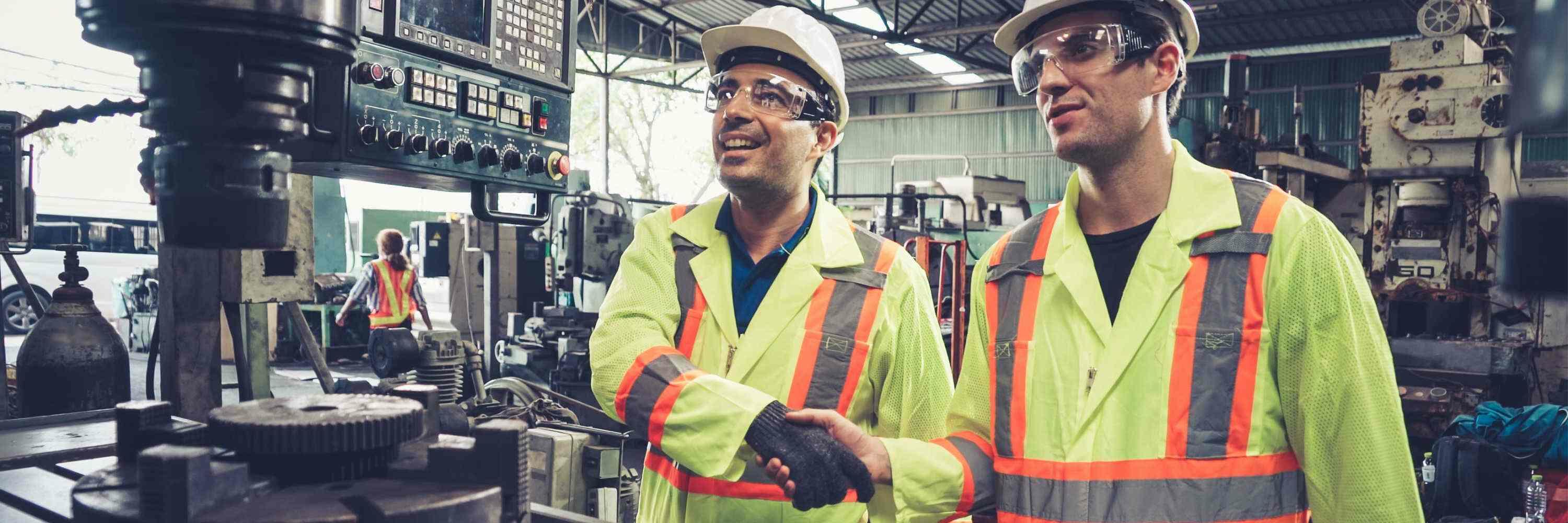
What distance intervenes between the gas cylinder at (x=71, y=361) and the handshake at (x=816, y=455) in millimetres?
1477

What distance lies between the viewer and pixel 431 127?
1.82 m

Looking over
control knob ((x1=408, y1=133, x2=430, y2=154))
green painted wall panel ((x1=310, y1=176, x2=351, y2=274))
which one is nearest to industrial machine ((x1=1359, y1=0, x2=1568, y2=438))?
control knob ((x1=408, y1=133, x2=430, y2=154))

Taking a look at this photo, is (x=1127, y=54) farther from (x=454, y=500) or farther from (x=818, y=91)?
(x=454, y=500)

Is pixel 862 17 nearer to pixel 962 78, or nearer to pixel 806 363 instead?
pixel 962 78

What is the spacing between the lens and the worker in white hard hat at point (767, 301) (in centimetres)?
173

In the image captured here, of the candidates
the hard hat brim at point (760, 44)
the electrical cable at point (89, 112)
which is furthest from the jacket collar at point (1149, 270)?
the electrical cable at point (89, 112)

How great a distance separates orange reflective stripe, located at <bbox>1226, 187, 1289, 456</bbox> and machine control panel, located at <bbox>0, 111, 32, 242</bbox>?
315 cm

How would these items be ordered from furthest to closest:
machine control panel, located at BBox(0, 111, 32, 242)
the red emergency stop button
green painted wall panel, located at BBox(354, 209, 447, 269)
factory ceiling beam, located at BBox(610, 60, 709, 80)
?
1. factory ceiling beam, located at BBox(610, 60, 709, 80)
2. green painted wall panel, located at BBox(354, 209, 447, 269)
3. machine control panel, located at BBox(0, 111, 32, 242)
4. the red emergency stop button

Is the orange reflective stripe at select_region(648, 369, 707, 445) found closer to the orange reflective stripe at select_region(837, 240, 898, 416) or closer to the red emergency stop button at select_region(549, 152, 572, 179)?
the orange reflective stripe at select_region(837, 240, 898, 416)

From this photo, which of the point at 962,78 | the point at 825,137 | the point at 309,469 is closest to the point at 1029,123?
the point at 962,78

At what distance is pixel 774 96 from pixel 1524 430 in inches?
143

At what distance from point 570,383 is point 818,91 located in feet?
14.0

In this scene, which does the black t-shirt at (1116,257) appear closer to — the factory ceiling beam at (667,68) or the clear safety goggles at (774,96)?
the clear safety goggles at (774,96)

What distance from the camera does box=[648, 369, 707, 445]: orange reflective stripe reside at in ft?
5.05
